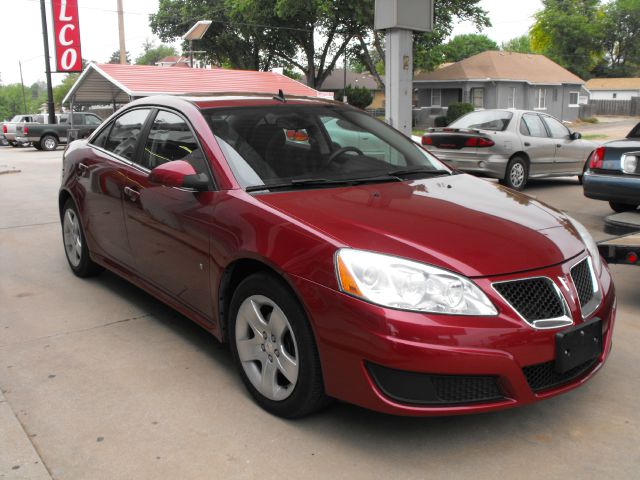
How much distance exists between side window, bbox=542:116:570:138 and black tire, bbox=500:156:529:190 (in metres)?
1.05

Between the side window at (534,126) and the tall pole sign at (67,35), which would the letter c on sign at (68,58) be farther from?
the side window at (534,126)

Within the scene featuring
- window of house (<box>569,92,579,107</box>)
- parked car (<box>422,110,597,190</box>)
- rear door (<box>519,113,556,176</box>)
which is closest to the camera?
parked car (<box>422,110,597,190</box>)

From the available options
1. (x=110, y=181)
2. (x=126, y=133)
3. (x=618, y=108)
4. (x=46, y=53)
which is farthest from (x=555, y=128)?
(x=618, y=108)

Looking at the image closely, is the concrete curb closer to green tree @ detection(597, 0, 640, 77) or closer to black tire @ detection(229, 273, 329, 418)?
black tire @ detection(229, 273, 329, 418)

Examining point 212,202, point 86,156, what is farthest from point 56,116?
point 212,202

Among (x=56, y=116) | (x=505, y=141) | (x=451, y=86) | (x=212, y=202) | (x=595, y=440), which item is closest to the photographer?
(x=595, y=440)

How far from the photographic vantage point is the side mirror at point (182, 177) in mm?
3521

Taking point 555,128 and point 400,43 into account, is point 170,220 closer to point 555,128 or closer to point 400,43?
point 400,43

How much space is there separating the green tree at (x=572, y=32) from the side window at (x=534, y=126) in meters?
60.9

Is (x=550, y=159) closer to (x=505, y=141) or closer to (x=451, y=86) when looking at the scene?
(x=505, y=141)

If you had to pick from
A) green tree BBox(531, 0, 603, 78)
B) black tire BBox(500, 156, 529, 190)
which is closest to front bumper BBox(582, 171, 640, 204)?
black tire BBox(500, 156, 529, 190)

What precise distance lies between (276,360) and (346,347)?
1.73ft

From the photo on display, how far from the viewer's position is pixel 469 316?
263 cm

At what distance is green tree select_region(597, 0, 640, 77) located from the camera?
73.8m
